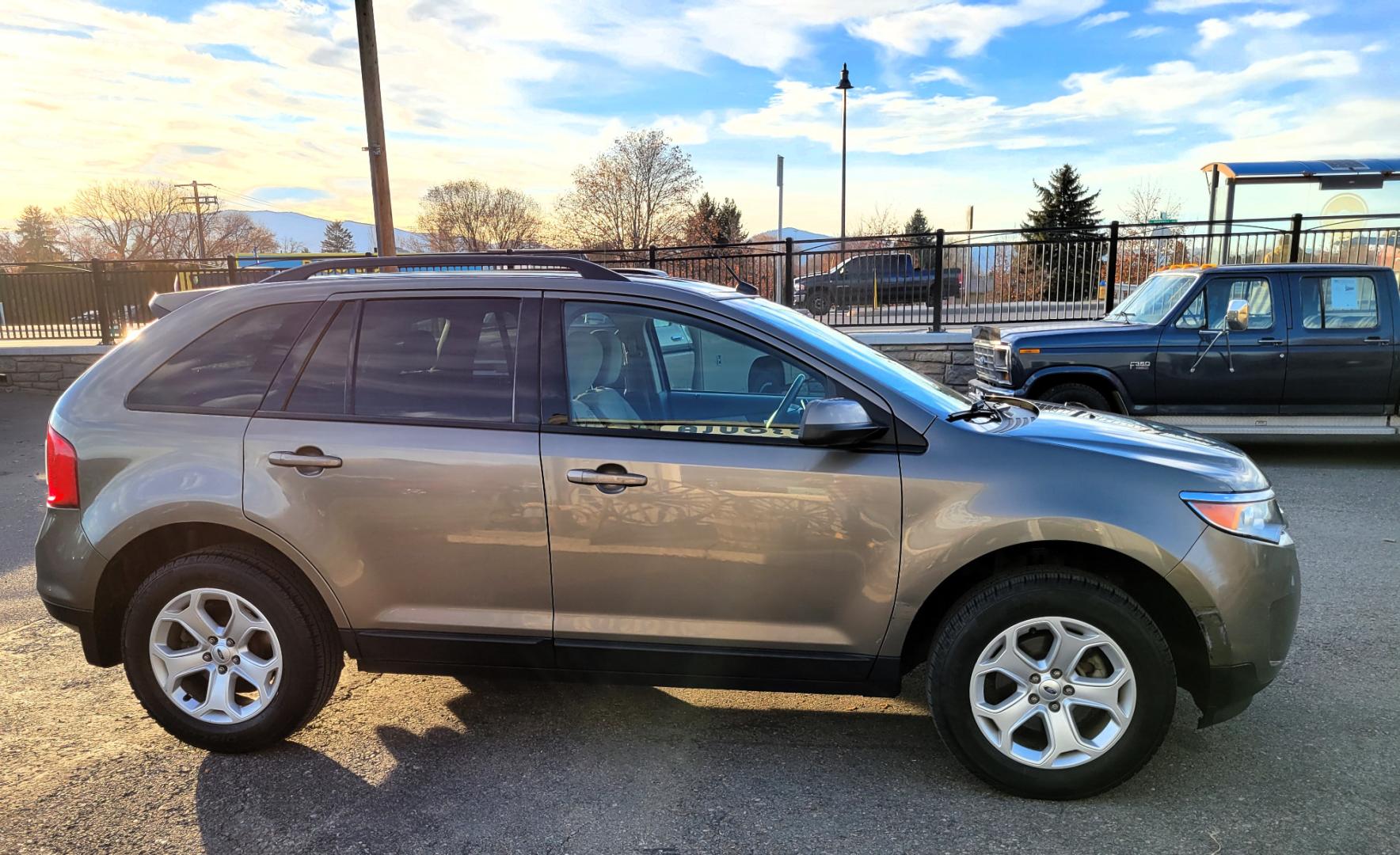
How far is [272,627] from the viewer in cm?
314

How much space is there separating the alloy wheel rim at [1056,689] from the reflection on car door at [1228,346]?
6245 millimetres

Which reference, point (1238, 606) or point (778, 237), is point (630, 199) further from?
point (1238, 606)

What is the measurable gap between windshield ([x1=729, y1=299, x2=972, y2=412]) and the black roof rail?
58cm

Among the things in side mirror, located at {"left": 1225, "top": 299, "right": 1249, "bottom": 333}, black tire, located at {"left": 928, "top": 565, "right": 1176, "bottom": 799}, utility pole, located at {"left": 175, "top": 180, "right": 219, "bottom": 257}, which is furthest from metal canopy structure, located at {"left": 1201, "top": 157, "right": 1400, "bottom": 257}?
utility pole, located at {"left": 175, "top": 180, "right": 219, "bottom": 257}

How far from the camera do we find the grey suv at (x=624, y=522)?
9.21 feet

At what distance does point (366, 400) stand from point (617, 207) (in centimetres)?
3724

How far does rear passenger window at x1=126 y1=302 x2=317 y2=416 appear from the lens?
3.21m

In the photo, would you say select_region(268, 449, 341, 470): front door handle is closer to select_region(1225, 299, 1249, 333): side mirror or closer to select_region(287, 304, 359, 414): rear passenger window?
select_region(287, 304, 359, 414): rear passenger window

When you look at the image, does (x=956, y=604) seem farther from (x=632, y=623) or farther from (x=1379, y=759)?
(x=1379, y=759)

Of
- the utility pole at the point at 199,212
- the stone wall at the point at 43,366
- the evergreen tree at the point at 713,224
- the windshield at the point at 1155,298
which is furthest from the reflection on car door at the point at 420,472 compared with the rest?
the utility pole at the point at 199,212

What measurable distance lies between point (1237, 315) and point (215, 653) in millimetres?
8298

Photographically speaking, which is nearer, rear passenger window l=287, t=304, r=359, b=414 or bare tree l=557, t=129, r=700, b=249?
rear passenger window l=287, t=304, r=359, b=414

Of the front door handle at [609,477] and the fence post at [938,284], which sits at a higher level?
the fence post at [938,284]

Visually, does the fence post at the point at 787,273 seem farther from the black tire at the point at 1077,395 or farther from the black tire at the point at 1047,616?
the black tire at the point at 1047,616
